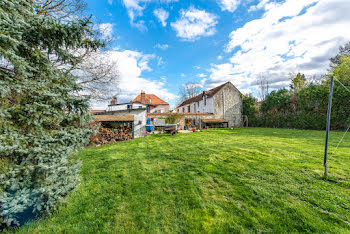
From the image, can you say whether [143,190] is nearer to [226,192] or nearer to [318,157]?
[226,192]

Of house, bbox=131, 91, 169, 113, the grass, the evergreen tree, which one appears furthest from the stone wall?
the evergreen tree

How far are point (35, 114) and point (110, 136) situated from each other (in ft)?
26.9

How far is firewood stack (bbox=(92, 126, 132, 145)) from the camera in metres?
8.98

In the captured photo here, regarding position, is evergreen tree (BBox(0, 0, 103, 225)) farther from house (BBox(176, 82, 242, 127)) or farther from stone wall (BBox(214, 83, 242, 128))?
stone wall (BBox(214, 83, 242, 128))

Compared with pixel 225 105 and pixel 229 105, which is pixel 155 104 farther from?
pixel 229 105

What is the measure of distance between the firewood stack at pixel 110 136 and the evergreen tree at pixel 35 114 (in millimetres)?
7138

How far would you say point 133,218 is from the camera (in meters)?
2.07

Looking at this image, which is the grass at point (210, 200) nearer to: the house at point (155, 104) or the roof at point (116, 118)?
the roof at point (116, 118)

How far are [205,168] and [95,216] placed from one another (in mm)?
2766

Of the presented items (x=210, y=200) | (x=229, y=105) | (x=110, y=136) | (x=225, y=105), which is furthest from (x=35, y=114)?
(x=229, y=105)

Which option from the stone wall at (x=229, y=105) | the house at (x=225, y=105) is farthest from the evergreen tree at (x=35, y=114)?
the stone wall at (x=229, y=105)

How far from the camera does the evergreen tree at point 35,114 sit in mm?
1700

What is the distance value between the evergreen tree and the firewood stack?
23.4 ft

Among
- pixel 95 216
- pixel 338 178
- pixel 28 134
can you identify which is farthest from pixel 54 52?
pixel 338 178
